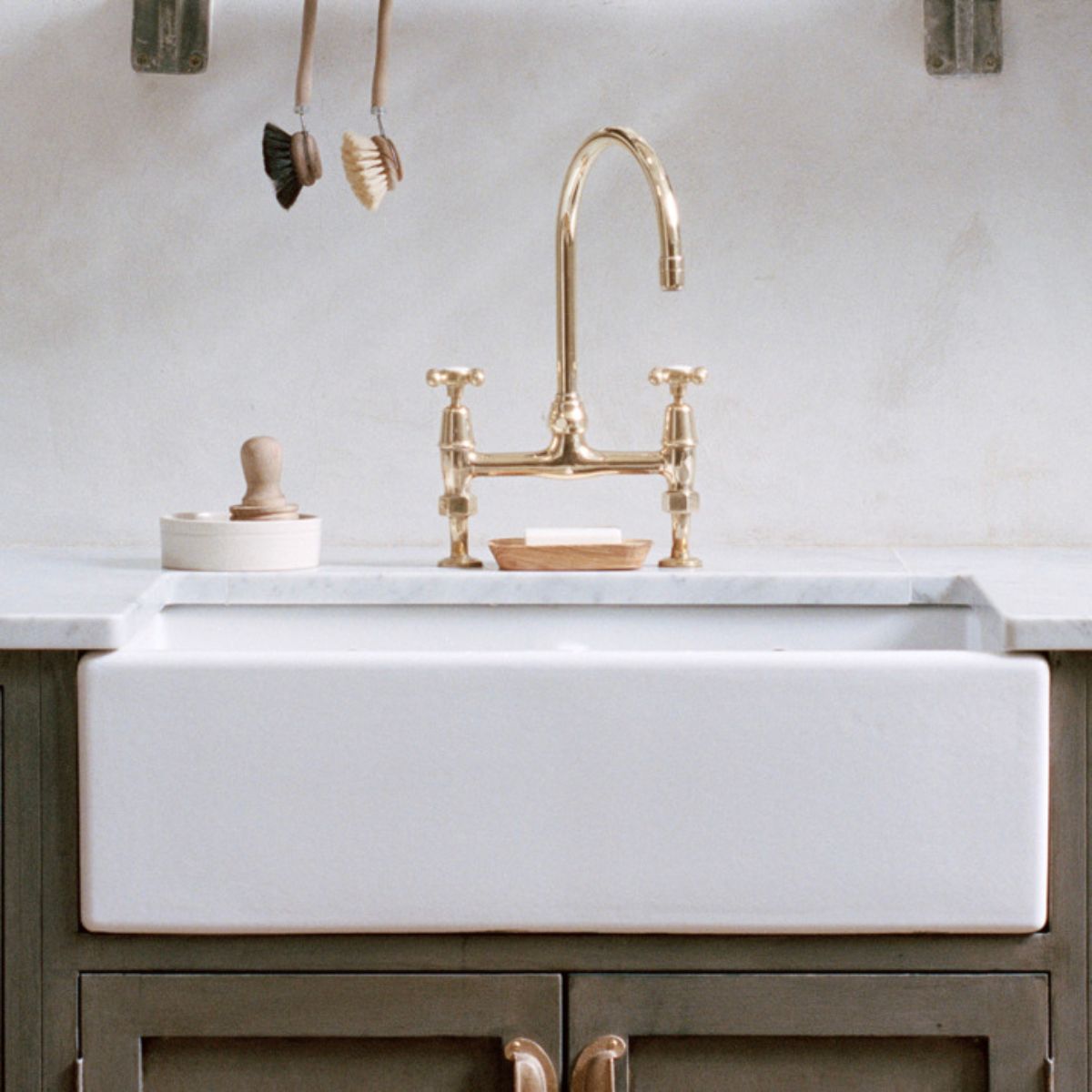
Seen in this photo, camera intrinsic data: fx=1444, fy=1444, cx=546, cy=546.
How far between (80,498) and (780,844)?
0.93 meters

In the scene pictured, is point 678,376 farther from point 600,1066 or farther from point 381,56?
point 600,1066

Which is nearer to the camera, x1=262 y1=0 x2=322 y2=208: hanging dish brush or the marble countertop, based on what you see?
the marble countertop

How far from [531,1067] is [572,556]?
0.48 m

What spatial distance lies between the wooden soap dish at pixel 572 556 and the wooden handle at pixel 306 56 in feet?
1.68

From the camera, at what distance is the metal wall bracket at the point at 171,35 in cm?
154

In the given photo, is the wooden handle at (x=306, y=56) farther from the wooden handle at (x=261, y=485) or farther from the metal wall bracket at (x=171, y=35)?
the wooden handle at (x=261, y=485)

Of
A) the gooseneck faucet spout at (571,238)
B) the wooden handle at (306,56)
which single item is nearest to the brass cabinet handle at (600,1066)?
the gooseneck faucet spout at (571,238)

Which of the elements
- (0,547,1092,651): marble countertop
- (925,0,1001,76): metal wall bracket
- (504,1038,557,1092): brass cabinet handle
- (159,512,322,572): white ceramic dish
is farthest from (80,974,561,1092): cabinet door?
(925,0,1001,76): metal wall bracket

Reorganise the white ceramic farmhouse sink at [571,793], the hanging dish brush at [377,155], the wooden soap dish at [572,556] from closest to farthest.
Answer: the white ceramic farmhouse sink at [571,793] → the wooden soap dish at [572,556] → the hanging dish brush at [377,155]

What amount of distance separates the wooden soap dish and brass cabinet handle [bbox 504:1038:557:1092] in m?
0.46

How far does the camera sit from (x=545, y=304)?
1564 mm

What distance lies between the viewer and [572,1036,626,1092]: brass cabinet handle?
3.34ft

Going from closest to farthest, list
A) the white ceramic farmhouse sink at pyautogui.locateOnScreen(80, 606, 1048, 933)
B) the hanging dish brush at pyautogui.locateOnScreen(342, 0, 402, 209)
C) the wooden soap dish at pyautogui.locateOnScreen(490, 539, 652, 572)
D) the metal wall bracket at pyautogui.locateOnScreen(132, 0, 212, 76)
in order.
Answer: the white ceramic farmhouse sink at pyautogui.locateOnScreen(80, 606, 1048, 933) < the wooden soap dish at pyautogui.locateOnScreen(490, 539, 652, 572) < the hanging dish brush at pyautogui.locateOnScreen(342, 0, 402, 209) < the metal wall bracket at pyautogui.locateOnScreen(132, 0, 212, 76)

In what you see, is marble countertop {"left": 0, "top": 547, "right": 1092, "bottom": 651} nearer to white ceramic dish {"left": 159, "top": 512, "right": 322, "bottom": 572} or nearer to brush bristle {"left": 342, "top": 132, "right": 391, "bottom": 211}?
white ceramic dish {"left": 159, "top": 512, "right": 322, "bottom": 572}
